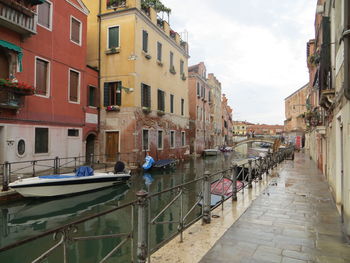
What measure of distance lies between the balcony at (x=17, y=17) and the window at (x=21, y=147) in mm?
4745

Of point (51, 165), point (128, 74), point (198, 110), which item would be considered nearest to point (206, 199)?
point (51, 165)

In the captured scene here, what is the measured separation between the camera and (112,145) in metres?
18.1

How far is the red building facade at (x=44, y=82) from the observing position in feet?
36.5

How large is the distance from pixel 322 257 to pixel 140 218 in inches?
103

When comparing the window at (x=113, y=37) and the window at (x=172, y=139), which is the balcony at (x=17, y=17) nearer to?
the window at (x=113, y=37)

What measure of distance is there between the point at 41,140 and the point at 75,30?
22.3 ft

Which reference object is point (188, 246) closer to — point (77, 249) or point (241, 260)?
point (241, 260)

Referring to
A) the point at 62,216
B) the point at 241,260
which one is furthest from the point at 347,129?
the point at 62,216

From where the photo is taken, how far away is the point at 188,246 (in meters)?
4.12

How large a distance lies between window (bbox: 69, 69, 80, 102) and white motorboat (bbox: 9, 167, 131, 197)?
582 cm

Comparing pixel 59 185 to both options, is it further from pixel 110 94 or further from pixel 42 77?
pixel 110 94

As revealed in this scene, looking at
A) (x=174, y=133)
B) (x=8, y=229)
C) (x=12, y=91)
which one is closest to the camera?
(x=8, y=229)

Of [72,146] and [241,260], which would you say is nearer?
[241,260]

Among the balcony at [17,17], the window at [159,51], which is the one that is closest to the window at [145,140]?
the window at [159,51]
